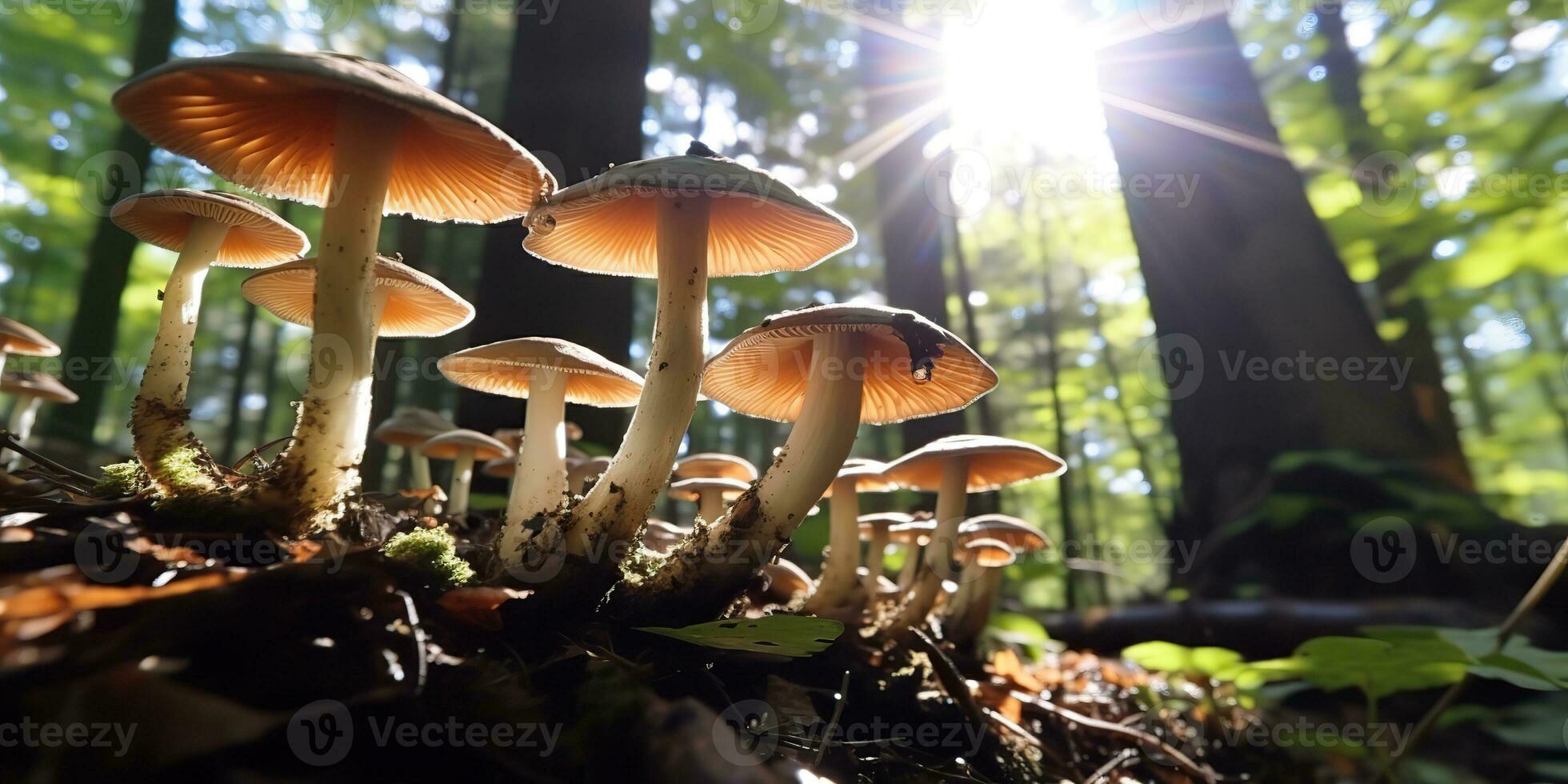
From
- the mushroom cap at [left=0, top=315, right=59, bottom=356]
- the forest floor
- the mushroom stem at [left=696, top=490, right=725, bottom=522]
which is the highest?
the mushroom cap at [left=0, top=315, right=59, bottom=356]

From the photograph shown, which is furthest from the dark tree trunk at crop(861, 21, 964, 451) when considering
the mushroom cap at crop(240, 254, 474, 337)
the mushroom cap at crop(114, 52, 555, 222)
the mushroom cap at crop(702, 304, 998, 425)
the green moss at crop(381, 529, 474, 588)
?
the green moss at crop(381, 529, 474, 588)

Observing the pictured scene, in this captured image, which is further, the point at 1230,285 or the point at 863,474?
the point at 1230,285

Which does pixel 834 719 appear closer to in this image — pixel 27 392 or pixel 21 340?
pixel 21 340

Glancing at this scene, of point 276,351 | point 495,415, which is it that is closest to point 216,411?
point 276,351

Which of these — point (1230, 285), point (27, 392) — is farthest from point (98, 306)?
point (1230, 285)

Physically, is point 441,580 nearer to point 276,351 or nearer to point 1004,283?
point 1004,283

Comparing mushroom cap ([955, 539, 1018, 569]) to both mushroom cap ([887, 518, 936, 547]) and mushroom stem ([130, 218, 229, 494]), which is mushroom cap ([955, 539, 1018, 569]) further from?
mushroom stem ([130, 218, 229, 494])

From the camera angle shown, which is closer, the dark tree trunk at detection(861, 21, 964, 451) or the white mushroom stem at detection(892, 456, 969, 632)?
the white mushroom stem at detection(892, 456, 969, 632)
